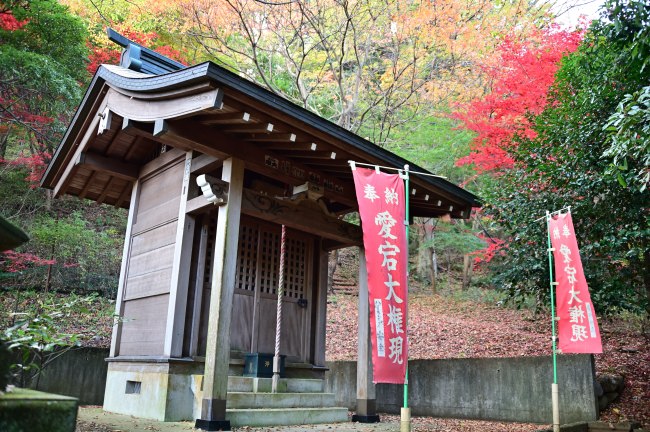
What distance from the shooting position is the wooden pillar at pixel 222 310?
5.36 m

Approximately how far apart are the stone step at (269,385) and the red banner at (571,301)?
3.48 metres

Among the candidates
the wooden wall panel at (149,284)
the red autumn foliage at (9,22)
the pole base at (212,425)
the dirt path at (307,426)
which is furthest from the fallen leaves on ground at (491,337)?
the red autumn foliage at (9,22)

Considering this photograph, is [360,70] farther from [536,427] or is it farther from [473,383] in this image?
[536,427]

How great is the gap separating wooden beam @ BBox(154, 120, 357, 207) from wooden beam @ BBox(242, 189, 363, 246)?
13.5 inches

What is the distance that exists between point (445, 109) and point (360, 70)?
149 inches

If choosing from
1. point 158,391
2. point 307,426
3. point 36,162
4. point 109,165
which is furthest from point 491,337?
point 36,162

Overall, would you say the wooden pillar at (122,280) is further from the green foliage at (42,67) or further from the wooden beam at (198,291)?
the green foliage at (42,67)

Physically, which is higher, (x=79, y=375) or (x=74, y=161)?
(x=74, y=161)

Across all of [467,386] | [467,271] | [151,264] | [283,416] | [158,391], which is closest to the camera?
[158,391]

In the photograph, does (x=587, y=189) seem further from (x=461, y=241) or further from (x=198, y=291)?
(x=461, y=241)

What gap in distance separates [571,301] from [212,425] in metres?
4.64

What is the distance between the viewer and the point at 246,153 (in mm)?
6215

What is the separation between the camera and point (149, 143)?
307 inches

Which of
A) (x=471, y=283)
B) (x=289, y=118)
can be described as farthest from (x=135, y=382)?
(x=471, y=283)
